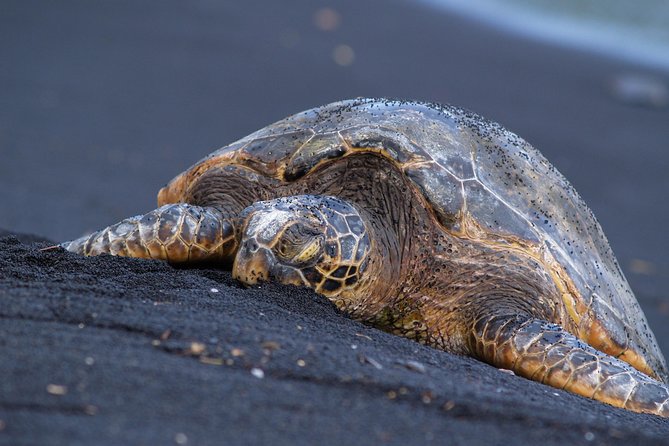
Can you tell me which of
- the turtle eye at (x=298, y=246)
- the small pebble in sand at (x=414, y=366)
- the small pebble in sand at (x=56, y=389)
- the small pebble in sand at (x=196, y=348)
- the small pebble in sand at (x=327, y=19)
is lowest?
the small pebble in sand at (x=56, y=389)

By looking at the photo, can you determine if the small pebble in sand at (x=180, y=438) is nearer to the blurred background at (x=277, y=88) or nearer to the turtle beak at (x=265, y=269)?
the turtle beak at (x=265, y=269)

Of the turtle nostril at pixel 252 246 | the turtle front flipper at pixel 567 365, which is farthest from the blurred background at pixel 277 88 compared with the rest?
the turtle nostril at pixel 252 246

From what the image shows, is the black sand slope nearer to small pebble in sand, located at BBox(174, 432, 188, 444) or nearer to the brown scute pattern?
small pebble in sand, located at BBox(174, 432, 188, 444)

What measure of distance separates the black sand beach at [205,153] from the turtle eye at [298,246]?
0.51 ft

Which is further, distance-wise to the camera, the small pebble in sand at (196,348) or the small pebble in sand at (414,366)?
the small pebble in sand at (414,366)

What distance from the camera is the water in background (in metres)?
15.5

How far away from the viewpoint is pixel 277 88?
1159 centimetres

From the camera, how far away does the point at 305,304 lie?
149 inches

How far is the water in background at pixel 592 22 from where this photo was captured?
15461 mm

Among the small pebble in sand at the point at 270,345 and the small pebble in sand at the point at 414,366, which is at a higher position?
the small pebble in sand at the point at 414,366

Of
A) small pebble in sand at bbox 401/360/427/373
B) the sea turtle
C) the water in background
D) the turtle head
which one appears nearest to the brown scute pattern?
the sea turtle

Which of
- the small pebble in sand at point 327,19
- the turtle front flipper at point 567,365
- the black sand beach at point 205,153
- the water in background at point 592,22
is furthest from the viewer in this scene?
the water in background at point 592,22

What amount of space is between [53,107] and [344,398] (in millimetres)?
8794

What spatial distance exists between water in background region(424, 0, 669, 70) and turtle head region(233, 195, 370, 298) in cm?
1206
